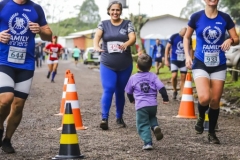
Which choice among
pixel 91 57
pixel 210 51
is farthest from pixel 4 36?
pixel 91 57

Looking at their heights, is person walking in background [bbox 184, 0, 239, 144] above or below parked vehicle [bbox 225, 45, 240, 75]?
above

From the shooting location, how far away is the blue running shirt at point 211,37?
728 cm

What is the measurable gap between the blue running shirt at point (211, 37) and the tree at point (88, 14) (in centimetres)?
16852

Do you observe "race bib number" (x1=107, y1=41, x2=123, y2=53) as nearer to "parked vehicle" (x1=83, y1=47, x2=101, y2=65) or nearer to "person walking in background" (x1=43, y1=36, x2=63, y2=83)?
"person walking in background" (x1=43, y1=36, x2=63, y2=83)

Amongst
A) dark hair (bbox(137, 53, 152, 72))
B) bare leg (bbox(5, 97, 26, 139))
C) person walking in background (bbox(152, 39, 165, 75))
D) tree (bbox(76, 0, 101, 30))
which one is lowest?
person walking in background (bbox(152, 39, 165, 75))

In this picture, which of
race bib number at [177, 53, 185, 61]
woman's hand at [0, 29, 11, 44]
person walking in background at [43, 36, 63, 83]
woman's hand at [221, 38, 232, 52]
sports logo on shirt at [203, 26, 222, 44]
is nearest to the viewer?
woman's hand at [0, 29, 11, 44]

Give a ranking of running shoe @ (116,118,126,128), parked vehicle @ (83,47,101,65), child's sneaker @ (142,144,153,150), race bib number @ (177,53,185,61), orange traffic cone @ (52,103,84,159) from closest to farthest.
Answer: orange traffic cone @ (52,103,84,159), child's sneaker @ (142,144,153,150), running shoe @ (116,118,126,128), race bib number @ (177,53,185,61), parked vehicle @ (83,47,101,65)

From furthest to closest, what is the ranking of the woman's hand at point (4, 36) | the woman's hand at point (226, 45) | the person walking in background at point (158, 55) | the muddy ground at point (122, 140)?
the person walking in background at point (158, 55), the woman's hand at point (226, 45), the muddy ground at point (122, 140), the woman's hand at point (4, 36)

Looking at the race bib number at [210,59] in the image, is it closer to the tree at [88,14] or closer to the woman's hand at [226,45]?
the woman's hand at [226,45]

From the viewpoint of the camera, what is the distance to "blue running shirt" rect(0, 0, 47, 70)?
6.18m

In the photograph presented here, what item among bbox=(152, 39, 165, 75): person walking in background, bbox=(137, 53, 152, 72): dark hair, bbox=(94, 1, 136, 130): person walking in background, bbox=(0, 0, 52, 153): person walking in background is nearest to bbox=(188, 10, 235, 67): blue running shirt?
bbox=(137, 53, 152, 72): dark hair

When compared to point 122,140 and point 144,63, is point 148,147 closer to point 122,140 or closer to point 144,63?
point 122,140

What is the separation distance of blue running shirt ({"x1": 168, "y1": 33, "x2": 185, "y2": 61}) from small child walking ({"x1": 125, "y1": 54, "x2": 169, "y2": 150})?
24.7 ft

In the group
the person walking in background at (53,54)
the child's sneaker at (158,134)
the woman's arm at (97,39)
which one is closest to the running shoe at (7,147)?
the child's sneaker at (158,134)
